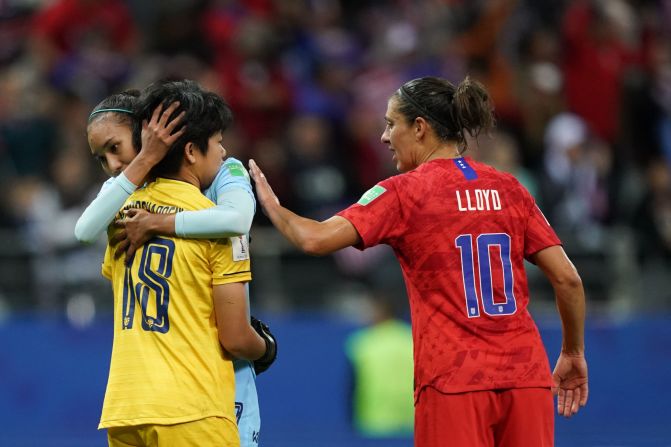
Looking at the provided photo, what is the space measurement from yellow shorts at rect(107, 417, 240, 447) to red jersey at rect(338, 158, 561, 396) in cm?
79

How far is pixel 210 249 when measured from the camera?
4.04 m

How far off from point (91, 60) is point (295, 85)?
201cm

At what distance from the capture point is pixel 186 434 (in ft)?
12.8

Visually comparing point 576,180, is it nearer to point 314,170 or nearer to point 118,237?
point 314,170

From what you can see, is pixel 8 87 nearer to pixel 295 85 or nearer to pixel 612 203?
pixel 295 85

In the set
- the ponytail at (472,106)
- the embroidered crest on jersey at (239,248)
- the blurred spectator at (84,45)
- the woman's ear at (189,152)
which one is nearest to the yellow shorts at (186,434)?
the embroidered crest on jersey at (239,248)

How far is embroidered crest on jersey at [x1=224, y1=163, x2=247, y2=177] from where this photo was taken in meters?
4.23

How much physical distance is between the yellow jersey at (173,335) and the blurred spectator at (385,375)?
515cm

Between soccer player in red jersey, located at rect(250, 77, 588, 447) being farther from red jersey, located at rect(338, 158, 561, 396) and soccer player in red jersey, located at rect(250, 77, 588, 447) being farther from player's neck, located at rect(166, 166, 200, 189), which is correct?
player's neck, located at rect(166, 166, 200, 189)

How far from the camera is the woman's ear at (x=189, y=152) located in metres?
4.13

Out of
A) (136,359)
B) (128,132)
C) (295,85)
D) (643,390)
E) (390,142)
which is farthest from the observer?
(295,85)

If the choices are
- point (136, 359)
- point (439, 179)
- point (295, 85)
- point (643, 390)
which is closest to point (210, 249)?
point (136, 359)

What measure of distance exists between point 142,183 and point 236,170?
13.3 inches

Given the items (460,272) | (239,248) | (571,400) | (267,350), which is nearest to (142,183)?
(239,248)
